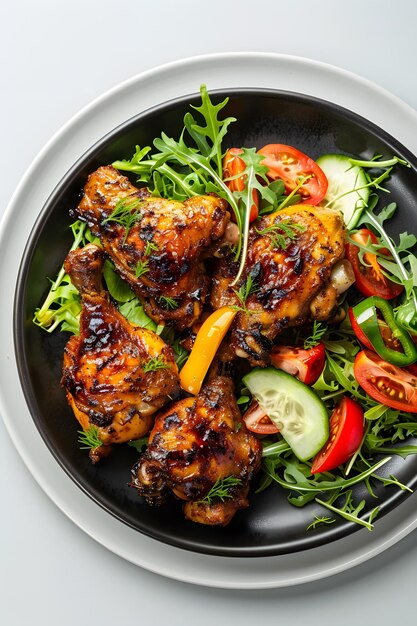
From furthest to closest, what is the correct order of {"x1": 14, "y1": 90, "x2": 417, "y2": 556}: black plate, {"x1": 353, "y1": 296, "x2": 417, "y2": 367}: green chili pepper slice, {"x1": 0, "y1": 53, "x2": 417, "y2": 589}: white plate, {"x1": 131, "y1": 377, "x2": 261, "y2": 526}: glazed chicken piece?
1. {"x1": 0, "y1": 53, "x2": 417, "y2": 589}: white plate
2. {"x1": 14, "y1": 90, "x2": 417, "y2": 556}: black plate
3. {"x1": 353, "y1": 296, "x2": 417, "y2": 367}: green chili pepper slice
4. {"x1": 131, "y1": 377, "x2": 261, "y2": 526}: glazed chicken piece

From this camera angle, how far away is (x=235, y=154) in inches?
142

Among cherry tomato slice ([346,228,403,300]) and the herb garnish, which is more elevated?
the herb garnish

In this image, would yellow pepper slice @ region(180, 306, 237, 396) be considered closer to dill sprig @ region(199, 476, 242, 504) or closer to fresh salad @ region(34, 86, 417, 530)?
fresh salad @ region(34, 86, 417, 530)

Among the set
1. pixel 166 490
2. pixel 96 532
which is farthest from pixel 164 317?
pixel 96 532

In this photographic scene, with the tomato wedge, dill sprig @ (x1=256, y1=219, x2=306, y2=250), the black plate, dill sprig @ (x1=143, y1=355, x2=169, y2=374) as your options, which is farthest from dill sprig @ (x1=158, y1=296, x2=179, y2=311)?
the tomato wedge

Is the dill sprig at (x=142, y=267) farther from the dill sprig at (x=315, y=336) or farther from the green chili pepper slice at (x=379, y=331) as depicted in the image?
the green chili pepper slice at (x=379, y=331)

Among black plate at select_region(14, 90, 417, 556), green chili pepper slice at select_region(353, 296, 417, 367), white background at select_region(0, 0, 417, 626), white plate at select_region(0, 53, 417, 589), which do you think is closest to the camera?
green chili pepper slice at select_region(353, 296, 417, 367)

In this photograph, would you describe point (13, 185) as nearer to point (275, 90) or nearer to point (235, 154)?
point (235, 154)

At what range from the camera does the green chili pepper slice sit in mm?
3447

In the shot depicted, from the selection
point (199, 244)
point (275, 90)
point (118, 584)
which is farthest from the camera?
point (118, 584)

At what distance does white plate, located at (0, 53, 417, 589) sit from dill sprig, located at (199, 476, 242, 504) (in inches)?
22.1

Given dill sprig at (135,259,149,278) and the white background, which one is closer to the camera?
dill sprig at (135,259,149,278)

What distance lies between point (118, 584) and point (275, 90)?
3183mm

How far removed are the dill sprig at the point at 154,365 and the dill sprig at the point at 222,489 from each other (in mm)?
669
